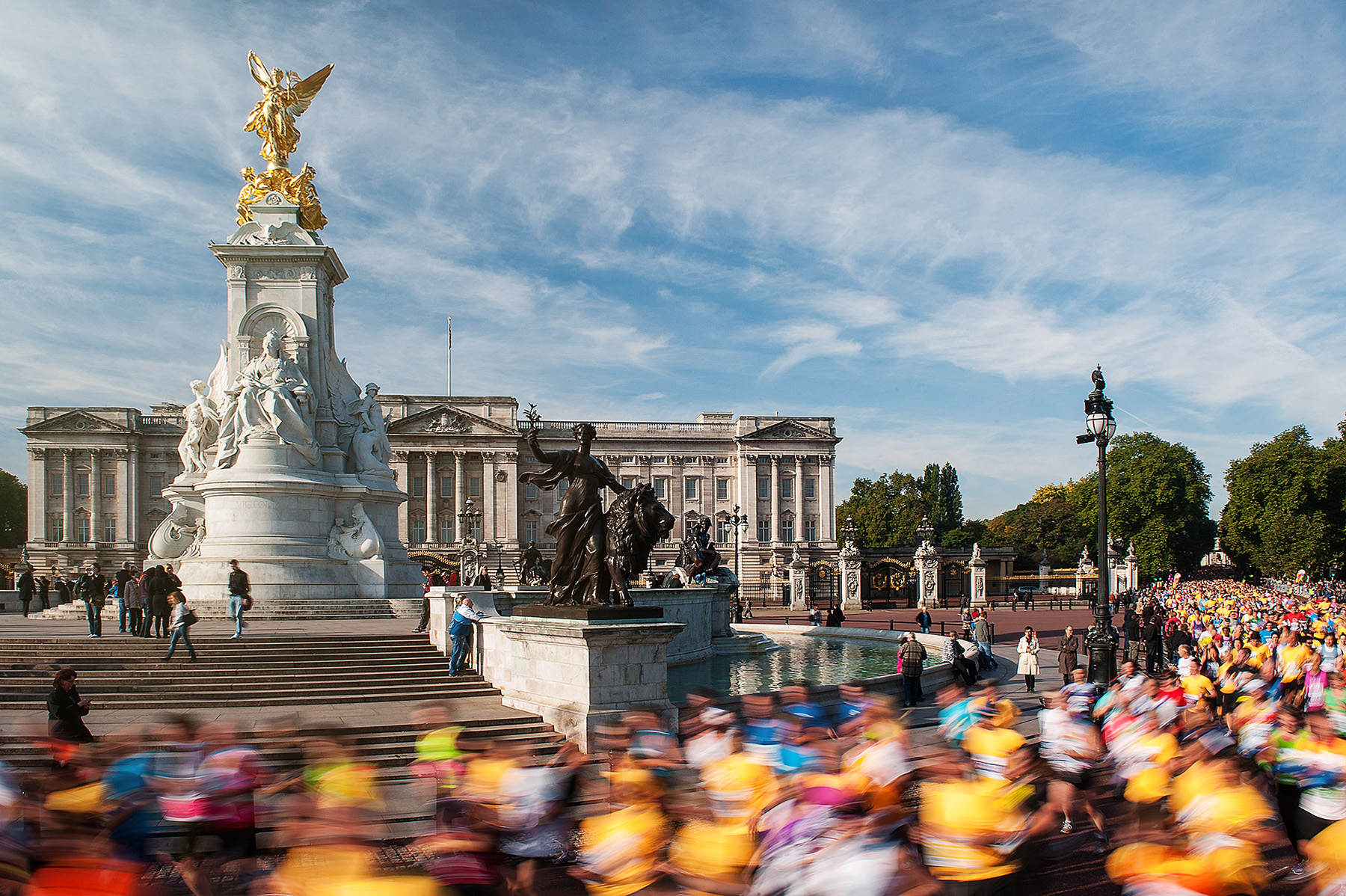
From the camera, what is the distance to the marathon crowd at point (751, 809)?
4.82m

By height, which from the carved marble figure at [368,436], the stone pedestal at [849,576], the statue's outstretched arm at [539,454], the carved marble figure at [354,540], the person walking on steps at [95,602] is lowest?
the stone pedestal at [849,576]

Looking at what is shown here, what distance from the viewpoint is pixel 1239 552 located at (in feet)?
223

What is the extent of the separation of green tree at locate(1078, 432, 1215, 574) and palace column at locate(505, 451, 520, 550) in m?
48.7

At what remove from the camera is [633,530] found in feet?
43.7

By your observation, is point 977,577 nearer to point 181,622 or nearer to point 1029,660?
point 1029,660

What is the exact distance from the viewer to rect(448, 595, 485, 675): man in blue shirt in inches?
565

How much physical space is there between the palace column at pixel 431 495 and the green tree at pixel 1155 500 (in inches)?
2159

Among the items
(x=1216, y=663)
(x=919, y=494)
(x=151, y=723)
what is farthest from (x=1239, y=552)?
(x=151, y=723)

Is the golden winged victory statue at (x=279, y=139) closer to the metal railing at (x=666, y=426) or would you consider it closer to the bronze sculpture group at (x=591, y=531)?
the bronze sculpture group at (x=591, y=531)

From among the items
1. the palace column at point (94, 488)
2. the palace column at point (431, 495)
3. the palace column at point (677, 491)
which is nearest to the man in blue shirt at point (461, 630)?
the palace column at point (431, 495)

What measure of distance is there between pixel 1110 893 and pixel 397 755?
24.9ft

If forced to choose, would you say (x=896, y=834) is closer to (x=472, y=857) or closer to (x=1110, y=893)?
(x=472, y=857)

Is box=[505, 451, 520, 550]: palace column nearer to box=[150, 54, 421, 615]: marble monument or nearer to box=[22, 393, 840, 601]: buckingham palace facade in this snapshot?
box=[22, 393, 840, 601]: buckingham palace facade

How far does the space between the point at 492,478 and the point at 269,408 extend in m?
60.6
